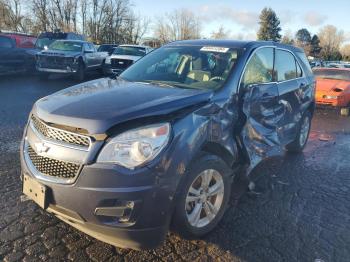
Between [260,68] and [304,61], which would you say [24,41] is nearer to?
[304,61]

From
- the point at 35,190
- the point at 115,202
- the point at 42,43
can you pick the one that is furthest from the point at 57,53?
the point at 115,202


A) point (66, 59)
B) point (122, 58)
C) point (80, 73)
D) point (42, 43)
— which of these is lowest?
point (80, 73)

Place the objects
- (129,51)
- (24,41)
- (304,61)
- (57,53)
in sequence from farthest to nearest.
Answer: (129,51) < (24,41) < (57,53) < (304,61)

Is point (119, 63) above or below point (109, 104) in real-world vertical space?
above

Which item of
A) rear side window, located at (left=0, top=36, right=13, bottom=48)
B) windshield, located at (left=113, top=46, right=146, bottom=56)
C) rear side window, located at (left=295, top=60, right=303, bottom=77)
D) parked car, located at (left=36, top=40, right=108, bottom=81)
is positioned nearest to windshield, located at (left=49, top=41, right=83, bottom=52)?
parked car, located at (left=36, top=40, right=108, bottom=81)

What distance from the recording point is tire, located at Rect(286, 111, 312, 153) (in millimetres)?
6012

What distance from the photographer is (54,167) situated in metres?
2.73

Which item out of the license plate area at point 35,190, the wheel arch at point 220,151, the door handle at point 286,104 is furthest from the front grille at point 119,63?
the license plate area at point 35,190

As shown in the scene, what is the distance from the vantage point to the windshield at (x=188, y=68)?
380 cm

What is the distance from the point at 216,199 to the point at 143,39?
52.8 m

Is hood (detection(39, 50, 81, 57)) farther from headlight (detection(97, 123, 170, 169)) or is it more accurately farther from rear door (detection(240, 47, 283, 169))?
headlight (detection(97, 123, 170, 169))

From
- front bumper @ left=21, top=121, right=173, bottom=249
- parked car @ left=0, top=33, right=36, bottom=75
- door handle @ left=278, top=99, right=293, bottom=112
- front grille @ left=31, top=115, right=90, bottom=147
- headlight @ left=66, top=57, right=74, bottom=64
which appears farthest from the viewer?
headlight @ left=66, top=57, right=74, bottom=64

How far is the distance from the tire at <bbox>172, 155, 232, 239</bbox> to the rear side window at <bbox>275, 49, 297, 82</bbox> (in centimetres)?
198

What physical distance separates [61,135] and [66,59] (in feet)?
41.9
